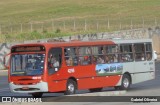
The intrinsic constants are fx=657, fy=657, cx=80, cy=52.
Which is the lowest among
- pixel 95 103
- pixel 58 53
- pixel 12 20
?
pixel 95 103

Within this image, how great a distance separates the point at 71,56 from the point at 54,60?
1312mm

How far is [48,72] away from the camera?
87.2ft

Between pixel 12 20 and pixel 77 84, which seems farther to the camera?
pixel 12 20

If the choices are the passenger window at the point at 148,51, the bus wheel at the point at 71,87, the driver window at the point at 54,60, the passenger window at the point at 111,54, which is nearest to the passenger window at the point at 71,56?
the driver window at the point at 54,60

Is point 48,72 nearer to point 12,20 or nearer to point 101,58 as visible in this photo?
point 101,58

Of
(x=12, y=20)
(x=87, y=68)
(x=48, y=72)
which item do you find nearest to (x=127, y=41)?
(x=87, y=68)

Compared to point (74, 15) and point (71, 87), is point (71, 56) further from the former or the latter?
point (74, 15)

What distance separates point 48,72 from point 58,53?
1.14m

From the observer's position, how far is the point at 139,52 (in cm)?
3247

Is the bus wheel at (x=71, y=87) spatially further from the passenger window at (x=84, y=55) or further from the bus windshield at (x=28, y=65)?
the bus windshield at (x=28, y=65)

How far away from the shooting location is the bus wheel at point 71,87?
90.3 feet

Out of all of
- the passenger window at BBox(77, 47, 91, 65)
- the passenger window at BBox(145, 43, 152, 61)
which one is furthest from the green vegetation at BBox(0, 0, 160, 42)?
the passenger window at BBox(77, 47, 91, 65)

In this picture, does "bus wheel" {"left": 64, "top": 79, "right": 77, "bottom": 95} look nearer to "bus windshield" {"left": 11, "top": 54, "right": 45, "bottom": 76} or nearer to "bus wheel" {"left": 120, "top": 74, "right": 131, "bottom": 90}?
"bus windshield" {"left": 11, "top": 54, "right": 45, "bottom": 76}

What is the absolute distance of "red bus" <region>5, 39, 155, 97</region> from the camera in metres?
26.6
